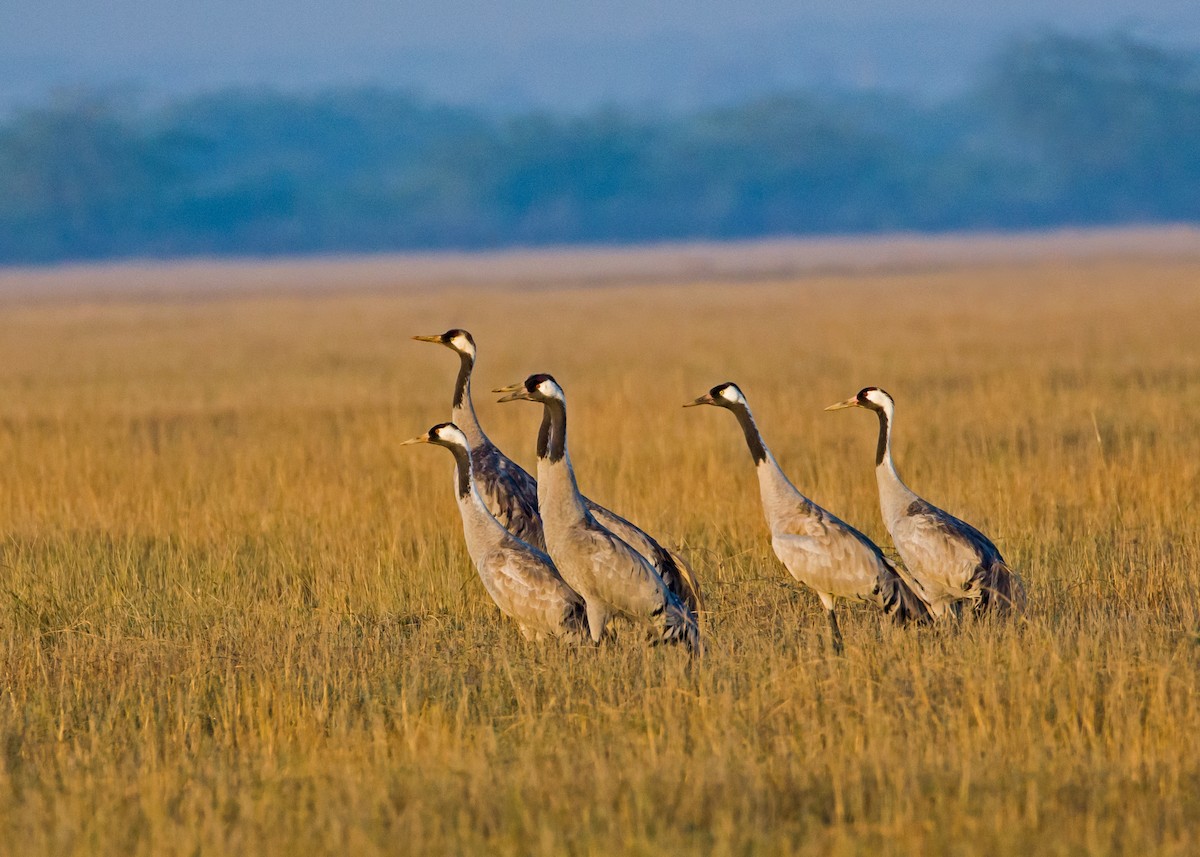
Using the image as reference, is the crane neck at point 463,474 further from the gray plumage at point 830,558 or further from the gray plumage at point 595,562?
the gray plumage at point 830,558

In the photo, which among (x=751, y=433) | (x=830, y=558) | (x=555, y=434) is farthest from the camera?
(x=751, y=433)

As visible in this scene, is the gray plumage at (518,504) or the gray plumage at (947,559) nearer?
the gray plumage at (947,559)

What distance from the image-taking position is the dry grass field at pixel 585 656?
5.60 meters

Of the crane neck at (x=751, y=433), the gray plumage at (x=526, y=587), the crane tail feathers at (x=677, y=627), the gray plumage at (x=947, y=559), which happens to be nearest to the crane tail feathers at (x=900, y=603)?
the gray plumage at (x=947, y=559)

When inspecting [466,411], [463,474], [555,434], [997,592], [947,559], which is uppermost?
[466,411]

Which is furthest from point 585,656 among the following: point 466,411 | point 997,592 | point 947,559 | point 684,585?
point 466,411

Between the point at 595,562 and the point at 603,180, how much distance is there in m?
139

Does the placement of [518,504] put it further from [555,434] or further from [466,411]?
[555,434]

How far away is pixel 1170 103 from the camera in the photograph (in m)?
161

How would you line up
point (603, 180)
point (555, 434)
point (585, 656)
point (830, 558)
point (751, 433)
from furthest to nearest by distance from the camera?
point (603, 180)
point (751, 433)
point (555, 434)
point (830, 558)
point (585, 656)

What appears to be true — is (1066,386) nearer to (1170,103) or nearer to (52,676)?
(52,676)

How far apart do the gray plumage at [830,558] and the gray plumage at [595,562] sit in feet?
1.82

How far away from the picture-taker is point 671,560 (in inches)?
324

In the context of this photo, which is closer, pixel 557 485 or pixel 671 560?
pixel 557 485
